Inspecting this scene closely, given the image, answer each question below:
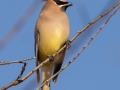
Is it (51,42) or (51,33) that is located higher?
(51,33)

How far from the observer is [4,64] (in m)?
2.20

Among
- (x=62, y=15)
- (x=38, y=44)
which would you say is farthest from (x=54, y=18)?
(x=38, y=44)

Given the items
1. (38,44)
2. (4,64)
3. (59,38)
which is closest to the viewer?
(4,64)

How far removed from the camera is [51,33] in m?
4.35

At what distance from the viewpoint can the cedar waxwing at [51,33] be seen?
4.31 meters

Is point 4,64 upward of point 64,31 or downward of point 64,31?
upward

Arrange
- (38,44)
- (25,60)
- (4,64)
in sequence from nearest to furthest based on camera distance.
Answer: (4,64) < (25,60) < (38,44)

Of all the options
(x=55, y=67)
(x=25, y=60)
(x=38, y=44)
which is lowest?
(x=55, y=67)

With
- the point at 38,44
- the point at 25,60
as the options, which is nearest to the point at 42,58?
the point at 38,44

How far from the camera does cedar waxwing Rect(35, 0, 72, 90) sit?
431cm

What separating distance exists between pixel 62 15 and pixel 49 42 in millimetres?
439

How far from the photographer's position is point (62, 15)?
14.6ft

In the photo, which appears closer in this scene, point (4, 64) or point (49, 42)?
point (4, 64)

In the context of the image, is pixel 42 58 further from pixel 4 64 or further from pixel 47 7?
pixel 4 64
